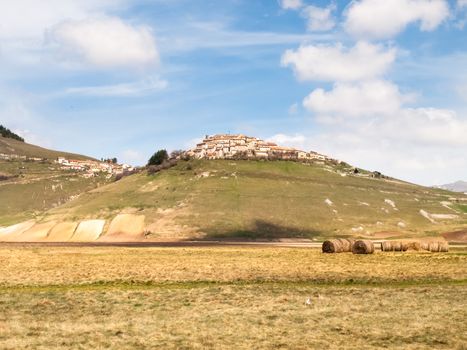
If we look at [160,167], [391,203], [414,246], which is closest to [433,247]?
[414,246]

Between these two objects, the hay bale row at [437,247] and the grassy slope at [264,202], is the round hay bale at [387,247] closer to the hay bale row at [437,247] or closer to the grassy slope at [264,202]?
the hay bale row at [437,247]

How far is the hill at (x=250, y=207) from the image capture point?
12606 centimetres

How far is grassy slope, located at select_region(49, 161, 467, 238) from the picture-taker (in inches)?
5079

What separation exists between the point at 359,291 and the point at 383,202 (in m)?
126

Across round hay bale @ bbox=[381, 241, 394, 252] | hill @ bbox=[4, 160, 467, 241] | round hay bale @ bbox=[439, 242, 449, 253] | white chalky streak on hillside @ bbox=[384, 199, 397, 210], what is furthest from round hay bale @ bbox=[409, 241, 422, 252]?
white chalky streak on hillside @ bbox=[384, 199, 397, 210]

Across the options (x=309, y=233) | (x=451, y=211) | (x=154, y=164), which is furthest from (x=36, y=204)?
(x=451, y=211)

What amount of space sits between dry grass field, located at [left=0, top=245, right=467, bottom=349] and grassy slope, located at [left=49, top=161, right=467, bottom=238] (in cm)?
8187

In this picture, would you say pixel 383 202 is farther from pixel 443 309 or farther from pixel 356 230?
pixel 443 309

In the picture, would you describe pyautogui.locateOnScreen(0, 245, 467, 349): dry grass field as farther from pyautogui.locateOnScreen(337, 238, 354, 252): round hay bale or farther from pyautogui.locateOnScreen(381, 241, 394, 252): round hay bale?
pyautogui.locateOnScreen(381, 241, 394, 252): round hay bale

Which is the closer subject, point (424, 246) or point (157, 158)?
point (424, 246)

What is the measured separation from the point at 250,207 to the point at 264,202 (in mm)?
5904

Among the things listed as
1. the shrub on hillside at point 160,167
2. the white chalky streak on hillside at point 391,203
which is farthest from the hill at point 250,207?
the shrub on hillside at point 160,167

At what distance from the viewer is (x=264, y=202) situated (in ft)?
474

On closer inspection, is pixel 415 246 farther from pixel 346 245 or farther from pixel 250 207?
pixel 250 207
